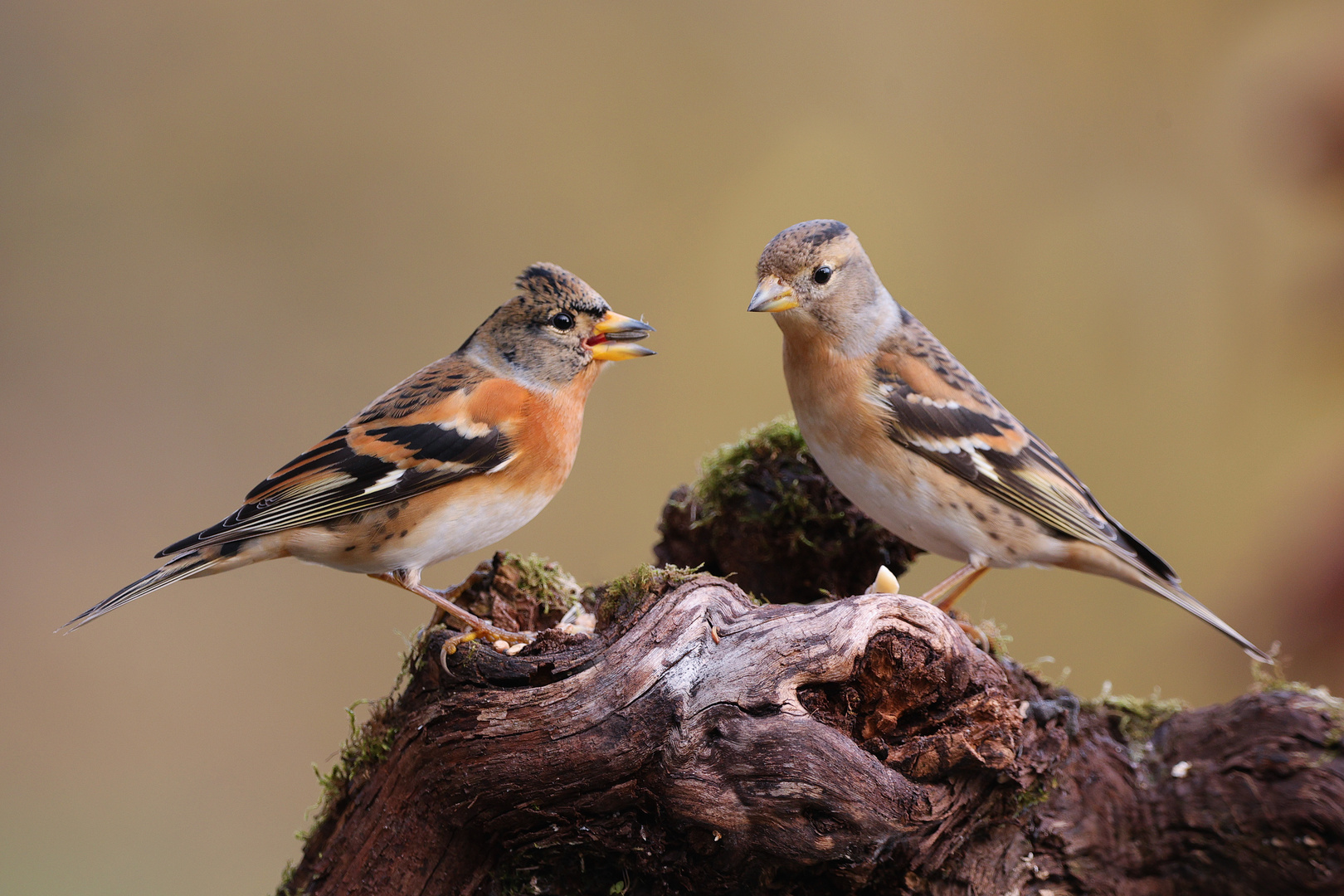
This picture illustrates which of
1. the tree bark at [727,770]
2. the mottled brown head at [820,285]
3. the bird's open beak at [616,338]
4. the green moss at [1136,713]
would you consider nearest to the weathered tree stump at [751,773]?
the tree bark at [727,770]

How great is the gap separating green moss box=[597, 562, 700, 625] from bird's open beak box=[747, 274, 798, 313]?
37.7 inches

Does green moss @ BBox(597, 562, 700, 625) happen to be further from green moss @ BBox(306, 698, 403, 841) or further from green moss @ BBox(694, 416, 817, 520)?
green moss @ BBox(694, 416, 817, 520)

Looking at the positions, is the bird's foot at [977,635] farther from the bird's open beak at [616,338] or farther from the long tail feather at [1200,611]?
the bird's open beak at [616,338]

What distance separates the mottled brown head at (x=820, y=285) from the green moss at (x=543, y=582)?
1.10m

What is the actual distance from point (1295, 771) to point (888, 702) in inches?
53.6

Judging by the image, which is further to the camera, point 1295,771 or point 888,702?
point 1295,771

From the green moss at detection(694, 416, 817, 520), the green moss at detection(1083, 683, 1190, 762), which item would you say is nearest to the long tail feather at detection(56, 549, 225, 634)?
the green moss at detection(694, 416, 817, 520)

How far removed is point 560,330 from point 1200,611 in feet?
7.50

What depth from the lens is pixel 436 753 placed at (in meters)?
2.46

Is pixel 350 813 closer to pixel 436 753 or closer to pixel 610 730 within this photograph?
pixel 436 753

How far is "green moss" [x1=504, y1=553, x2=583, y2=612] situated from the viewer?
3.19 meters

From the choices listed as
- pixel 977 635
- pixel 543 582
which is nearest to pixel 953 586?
pixel 977 635

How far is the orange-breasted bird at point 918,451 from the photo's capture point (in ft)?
10.4

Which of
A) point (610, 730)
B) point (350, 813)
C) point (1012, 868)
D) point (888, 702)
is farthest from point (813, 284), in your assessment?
point (350, 813)
